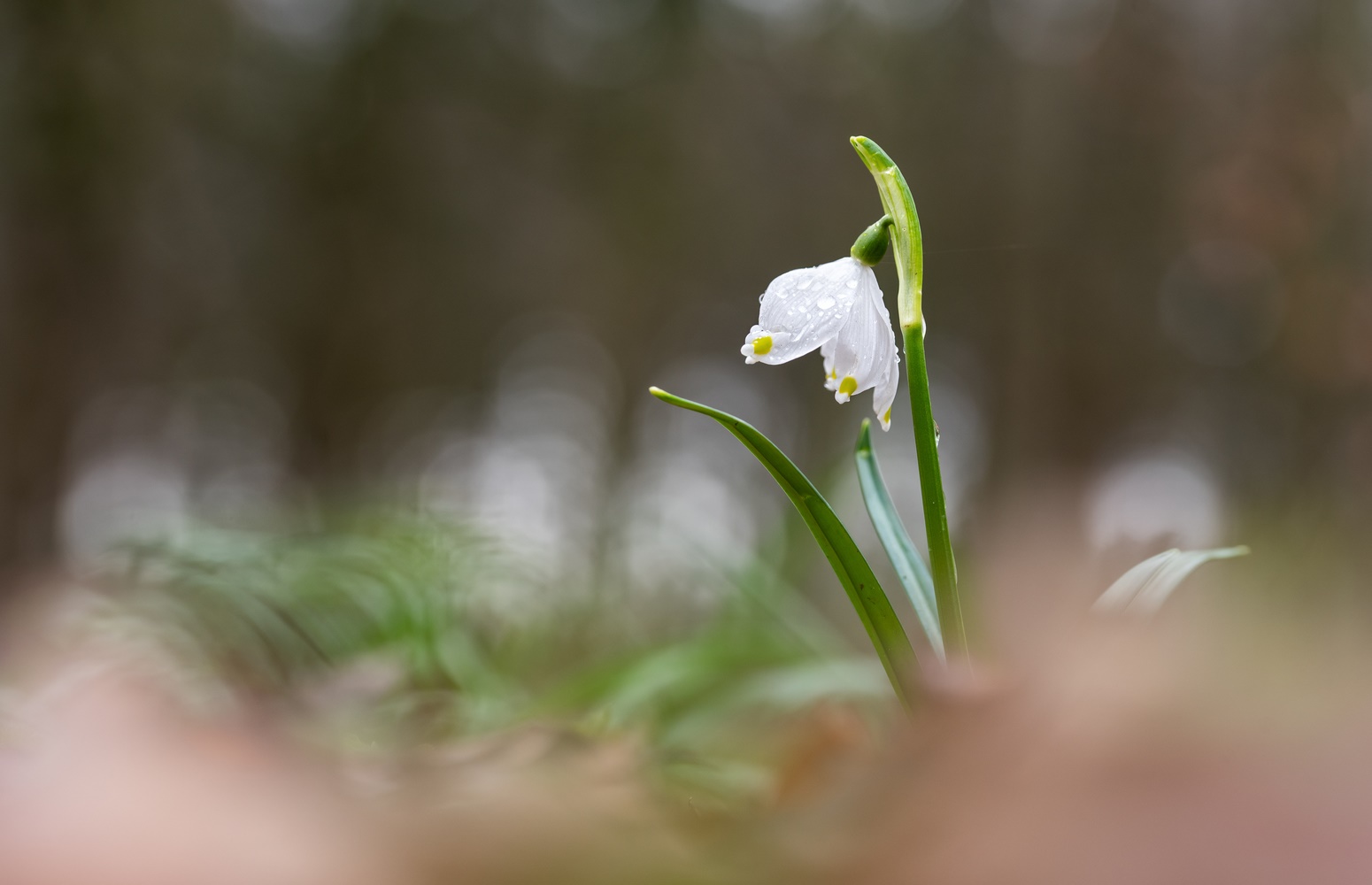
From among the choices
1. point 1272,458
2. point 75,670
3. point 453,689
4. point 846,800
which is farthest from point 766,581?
point 1272,458

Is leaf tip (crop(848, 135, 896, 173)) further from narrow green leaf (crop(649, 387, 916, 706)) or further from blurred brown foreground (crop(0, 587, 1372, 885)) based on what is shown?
blurred brown foreground (crop(0, 587, 1372, 885))

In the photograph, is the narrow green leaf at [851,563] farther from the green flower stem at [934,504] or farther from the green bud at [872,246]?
the green bud at [872,246]

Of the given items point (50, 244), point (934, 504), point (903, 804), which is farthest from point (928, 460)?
point (50, 244)

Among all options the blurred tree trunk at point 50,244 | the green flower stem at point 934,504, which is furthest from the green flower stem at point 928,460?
the blurred tree trunk at point 50,244

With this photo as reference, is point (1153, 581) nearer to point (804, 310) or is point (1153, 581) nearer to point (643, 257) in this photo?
point (804, 310)

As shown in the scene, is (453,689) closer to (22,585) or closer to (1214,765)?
(1214,765)

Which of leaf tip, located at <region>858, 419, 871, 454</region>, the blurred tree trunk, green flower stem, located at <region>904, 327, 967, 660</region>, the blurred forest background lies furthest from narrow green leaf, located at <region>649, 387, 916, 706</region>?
the blurred tree trunk
